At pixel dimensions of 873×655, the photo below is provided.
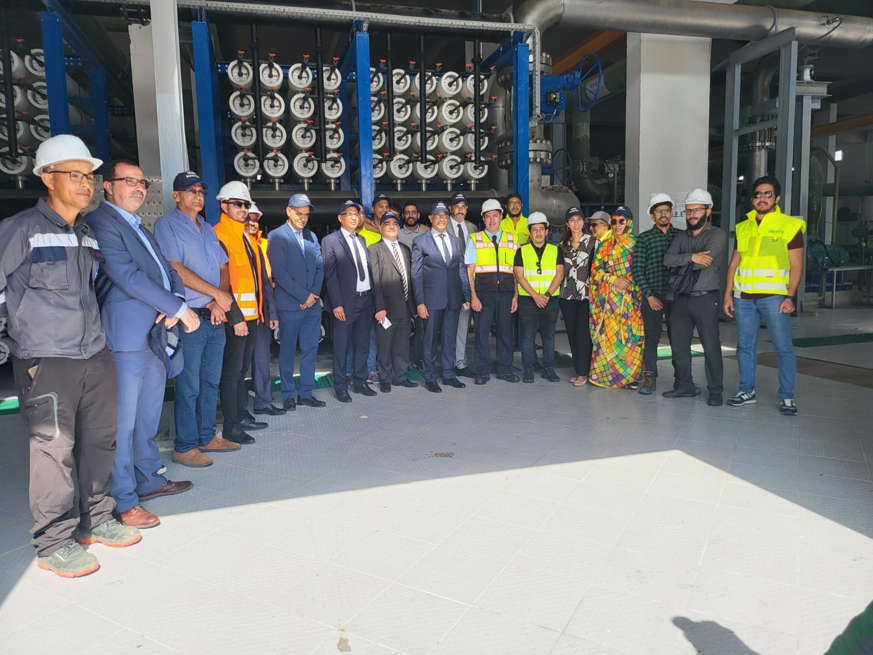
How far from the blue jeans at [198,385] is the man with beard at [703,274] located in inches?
122

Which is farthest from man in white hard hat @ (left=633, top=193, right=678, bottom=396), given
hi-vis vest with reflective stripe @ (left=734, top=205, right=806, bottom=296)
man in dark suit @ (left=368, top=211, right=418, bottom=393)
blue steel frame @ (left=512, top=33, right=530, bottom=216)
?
man in dark suit @ (left=368, top=211, right=418, bottom=393)

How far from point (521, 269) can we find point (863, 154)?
669 inches

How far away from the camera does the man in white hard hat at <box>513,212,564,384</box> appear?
16.8 ft

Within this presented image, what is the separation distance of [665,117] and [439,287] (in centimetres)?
452

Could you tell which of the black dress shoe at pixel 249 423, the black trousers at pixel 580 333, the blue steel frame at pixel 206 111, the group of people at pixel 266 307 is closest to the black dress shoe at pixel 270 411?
the group of people at pixel 266 307

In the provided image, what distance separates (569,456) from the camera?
345cm

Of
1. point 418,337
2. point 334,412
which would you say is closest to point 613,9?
point 418,337

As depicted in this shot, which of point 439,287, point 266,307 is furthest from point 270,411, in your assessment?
point 439,287

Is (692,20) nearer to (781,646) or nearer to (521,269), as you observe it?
(521,269)

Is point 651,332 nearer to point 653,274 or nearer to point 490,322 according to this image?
point 653,274

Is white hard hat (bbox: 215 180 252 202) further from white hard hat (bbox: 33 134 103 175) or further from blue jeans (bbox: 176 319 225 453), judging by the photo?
white hard hat (bbox: 33 134 103 175)

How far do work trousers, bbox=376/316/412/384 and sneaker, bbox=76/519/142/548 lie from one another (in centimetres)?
268

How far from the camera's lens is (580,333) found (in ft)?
17.0

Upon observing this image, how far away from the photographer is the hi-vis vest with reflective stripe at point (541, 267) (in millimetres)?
5121
